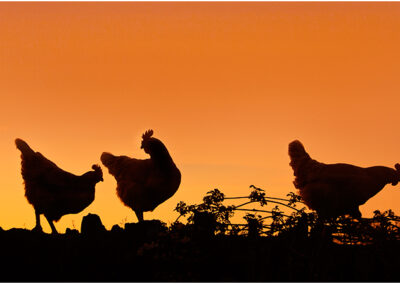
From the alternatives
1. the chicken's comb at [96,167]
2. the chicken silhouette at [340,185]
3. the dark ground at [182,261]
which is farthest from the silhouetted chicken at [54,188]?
the chicken silhouette at [340,185]

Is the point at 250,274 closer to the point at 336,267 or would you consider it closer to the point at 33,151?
the point at 336,267

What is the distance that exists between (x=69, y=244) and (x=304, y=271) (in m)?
4.10

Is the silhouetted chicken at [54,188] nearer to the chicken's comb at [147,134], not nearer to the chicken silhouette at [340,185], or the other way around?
the chicken's comb at [147,134]

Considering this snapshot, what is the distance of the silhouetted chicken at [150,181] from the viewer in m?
12.9

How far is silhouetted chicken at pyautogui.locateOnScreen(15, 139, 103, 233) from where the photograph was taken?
13312 millimetres

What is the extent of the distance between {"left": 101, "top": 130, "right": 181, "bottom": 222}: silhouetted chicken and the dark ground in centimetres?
225

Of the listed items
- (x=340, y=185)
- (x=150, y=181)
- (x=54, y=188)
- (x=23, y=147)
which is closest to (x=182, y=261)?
(x=150, y=181)

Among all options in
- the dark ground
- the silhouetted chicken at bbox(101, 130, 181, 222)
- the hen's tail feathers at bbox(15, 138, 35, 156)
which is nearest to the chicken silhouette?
the dark ground

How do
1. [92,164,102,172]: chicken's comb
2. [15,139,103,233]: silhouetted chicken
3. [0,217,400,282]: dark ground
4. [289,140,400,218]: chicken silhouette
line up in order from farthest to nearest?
[92,164,102,172]: chicken's comb
[15,139,103,233]: silhouetted chicken
[289,140,400,218]: chicken silhouette
[0,217,400,282]: dark ground

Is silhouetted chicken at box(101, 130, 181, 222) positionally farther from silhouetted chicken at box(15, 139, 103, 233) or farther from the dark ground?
the dark ground

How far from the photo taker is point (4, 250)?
10.0m

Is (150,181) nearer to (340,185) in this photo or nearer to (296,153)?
(296,153)

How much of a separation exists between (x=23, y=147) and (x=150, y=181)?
12.1 ft

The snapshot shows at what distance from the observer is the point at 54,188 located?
13.5 m
